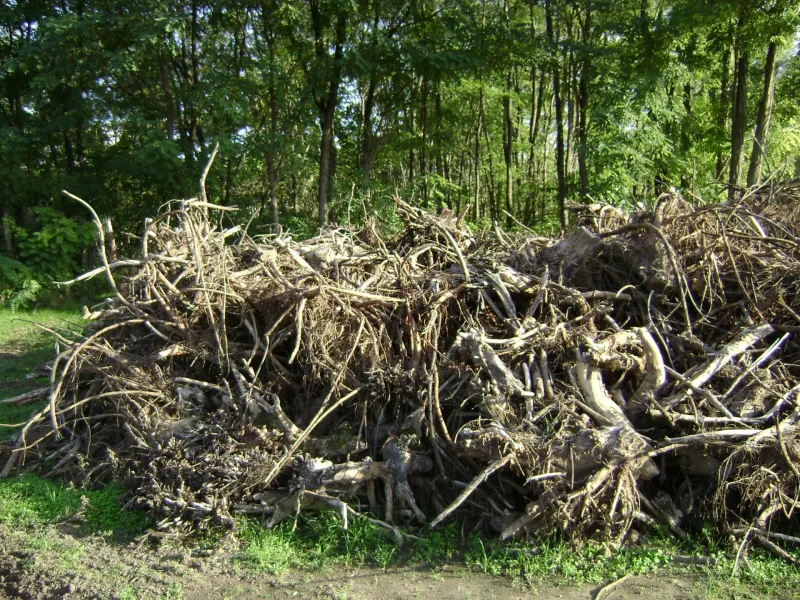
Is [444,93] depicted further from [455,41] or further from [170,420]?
[170,420]

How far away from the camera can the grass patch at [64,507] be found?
184 inches

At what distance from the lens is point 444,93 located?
18.0 meters

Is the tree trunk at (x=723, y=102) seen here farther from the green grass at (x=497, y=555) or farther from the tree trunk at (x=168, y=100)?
the green grass at (x=497, y=555)

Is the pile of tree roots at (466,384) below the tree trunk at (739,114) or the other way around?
below

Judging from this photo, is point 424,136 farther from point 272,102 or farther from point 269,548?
point 269,548

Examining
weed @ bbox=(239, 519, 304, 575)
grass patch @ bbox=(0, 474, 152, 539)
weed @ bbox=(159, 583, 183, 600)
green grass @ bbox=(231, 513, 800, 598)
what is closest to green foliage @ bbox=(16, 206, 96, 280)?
grass patch @ bbox=(0, 474, 152, 539)

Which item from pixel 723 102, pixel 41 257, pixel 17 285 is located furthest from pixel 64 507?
pixel 723 102

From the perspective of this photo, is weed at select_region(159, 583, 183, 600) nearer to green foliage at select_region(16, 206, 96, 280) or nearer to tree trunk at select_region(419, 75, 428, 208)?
green foliage at select_region(16, 206, 96, 280)

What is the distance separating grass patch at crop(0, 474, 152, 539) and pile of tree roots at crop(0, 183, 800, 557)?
0.17 meters

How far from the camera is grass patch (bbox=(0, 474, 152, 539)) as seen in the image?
4668 mm

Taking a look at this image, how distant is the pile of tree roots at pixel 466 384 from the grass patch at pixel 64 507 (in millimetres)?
175

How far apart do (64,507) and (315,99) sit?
1156cm

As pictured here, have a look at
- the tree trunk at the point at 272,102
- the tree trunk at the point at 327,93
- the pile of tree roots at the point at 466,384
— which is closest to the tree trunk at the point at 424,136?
the tree trunk at the point at 327,93

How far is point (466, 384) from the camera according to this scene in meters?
5.04
